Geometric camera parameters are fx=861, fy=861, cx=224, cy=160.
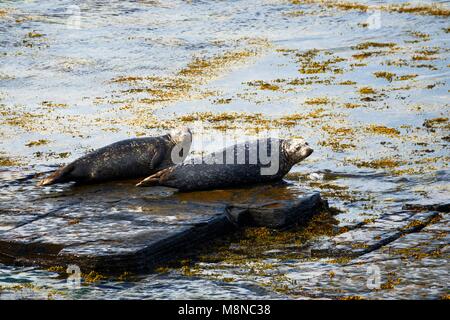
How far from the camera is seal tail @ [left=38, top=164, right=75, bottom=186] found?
479 inches

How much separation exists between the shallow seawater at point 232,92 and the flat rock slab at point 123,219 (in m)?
0.30

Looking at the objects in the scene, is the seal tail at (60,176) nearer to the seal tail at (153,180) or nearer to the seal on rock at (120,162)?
→ the seal on rock at (120,162)

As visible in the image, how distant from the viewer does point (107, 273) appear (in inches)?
353

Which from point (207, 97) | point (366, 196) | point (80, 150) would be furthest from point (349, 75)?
point (366, 196)

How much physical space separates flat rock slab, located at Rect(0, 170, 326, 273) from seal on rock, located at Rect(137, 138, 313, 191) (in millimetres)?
152

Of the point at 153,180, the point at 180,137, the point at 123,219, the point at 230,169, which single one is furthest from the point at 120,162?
the point at 123,219

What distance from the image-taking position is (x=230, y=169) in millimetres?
11609

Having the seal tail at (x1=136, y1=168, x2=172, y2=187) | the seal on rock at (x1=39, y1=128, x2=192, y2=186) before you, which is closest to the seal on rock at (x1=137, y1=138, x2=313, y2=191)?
the seal tail at (x1=136, y1=168, x2=172, y2=187)

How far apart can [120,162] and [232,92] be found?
1053cm

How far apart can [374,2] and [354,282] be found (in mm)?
28119

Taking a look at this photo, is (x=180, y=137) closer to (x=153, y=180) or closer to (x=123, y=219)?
(x=153, y=180)

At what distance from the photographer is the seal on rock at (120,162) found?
12164 mm

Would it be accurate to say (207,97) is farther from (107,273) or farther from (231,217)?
(107,273)

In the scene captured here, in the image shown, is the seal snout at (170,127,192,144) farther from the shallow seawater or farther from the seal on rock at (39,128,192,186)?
the shallow seawater
